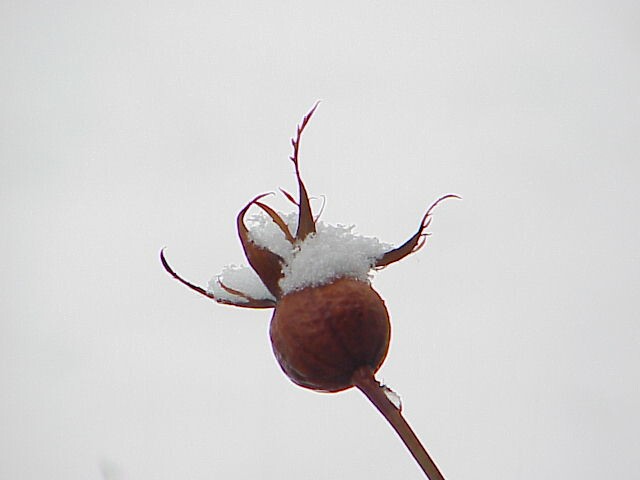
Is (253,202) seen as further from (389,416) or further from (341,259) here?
(389,416)

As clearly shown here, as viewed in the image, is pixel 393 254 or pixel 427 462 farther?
pixel 393 254

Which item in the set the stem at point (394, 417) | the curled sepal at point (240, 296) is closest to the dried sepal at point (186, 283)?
the curled sepal at point (240, 296)

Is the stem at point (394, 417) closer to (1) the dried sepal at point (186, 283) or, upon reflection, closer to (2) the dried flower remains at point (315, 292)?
(2) the dried flower remains at point (315, 292)

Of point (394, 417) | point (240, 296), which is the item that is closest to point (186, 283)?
point (240, 296)

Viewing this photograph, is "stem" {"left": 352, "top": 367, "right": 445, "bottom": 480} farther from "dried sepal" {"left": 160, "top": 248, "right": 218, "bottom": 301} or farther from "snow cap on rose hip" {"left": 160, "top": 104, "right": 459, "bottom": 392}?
"dried sepal" {"left": 160, "top": 248, "right": 218, "bottom": 301}

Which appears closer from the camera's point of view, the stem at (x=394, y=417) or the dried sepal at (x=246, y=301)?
the stem at (x=394, y=417)

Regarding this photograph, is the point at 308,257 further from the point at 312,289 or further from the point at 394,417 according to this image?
the point at 394,417

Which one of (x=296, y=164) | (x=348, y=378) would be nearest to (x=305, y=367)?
(x=348, y=378)

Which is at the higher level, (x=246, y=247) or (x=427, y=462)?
(x=246, y=247)
